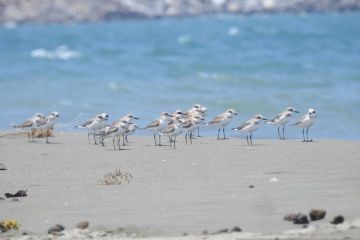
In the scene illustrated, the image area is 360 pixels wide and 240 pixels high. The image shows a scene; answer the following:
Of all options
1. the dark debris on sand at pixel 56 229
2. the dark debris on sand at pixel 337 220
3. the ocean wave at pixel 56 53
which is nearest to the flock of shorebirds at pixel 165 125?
the dark debris on sand at pixel 56 229

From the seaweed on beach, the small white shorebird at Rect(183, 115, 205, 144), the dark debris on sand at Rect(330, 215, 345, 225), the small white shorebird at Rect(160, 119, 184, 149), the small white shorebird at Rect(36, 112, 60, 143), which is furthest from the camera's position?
the small white shorebird at Rect(36, 112, 60, 143)

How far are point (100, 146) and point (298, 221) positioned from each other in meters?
7.71

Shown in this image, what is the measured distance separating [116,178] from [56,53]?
1515 inches

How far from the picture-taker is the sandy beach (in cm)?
1054

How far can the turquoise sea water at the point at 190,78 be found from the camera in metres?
25.2

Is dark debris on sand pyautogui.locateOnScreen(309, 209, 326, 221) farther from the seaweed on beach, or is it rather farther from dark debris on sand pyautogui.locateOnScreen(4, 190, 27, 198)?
dark debris on sand pyautogui.locateOnScreen(4, 190, 27, 198)

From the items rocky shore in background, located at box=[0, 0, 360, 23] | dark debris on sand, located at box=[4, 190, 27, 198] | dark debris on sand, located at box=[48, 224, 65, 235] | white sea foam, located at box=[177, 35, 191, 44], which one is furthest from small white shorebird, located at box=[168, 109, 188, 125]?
rocky shore in background, located at box=[0, 0, 360, 23]

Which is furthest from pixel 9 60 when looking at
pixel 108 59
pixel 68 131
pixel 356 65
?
pixel 68 131

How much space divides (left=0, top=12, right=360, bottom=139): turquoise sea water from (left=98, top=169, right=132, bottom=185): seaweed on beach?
276 inches

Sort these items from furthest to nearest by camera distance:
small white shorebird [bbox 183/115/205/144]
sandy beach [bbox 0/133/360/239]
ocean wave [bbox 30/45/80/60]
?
ocean wave [bbox 30/45/80/60]
small white shorebird [bbox 183/115/205/144]
sandy beach [bbox 0/133/360/239]

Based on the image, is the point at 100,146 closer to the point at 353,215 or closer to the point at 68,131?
the point at 68,131

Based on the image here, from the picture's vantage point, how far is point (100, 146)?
690 inches

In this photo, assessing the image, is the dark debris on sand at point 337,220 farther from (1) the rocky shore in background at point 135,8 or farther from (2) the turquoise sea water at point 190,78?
(1) the rocky shore in background at point 135,8

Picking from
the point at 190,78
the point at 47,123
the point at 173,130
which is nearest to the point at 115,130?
the point at 173,130
